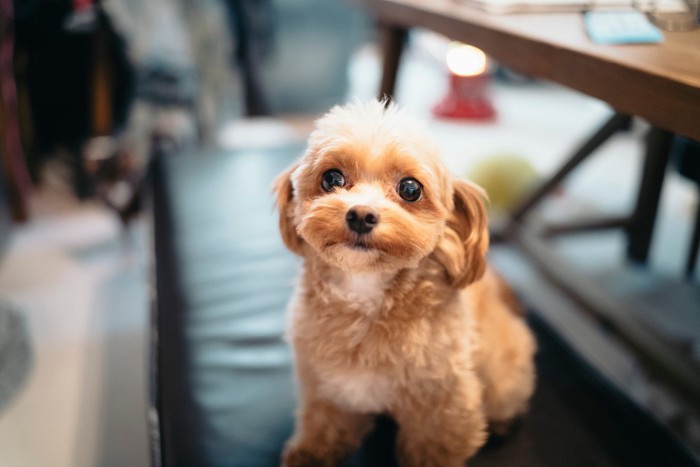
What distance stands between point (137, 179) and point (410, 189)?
164 cm

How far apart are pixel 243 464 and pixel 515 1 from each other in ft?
3.59

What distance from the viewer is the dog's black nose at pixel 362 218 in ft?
2.43

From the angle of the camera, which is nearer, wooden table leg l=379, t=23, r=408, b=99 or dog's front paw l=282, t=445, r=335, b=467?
dog's front paw l=282, t=445, r=335, b=467

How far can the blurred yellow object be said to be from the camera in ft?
7.42

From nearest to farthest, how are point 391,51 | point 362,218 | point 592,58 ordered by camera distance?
point 362,218
point 592,58
point 391,51

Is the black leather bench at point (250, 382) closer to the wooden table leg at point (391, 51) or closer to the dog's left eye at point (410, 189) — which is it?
the dog's left eye at point (410, 189)

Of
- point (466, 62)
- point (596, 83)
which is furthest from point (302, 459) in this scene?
point (466, 62)

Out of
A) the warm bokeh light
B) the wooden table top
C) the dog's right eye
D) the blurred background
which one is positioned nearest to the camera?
the wooden table top

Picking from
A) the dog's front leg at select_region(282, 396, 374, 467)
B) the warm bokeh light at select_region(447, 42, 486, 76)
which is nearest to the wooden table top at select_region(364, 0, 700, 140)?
the dog's front leg at select_region(282, 396, 374, 467)

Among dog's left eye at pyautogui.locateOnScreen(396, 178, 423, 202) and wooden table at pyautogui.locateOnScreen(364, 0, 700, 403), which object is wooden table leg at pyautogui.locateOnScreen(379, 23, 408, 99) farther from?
dog's left eye at pyautogui.locateOnScreen(396, 178, 423, 202)

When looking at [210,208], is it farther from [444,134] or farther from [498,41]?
[444,134]

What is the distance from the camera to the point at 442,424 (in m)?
0.86

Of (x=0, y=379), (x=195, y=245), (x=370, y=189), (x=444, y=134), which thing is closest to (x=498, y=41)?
(x=370, y=189)

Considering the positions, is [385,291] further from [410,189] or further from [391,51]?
[391,51]
